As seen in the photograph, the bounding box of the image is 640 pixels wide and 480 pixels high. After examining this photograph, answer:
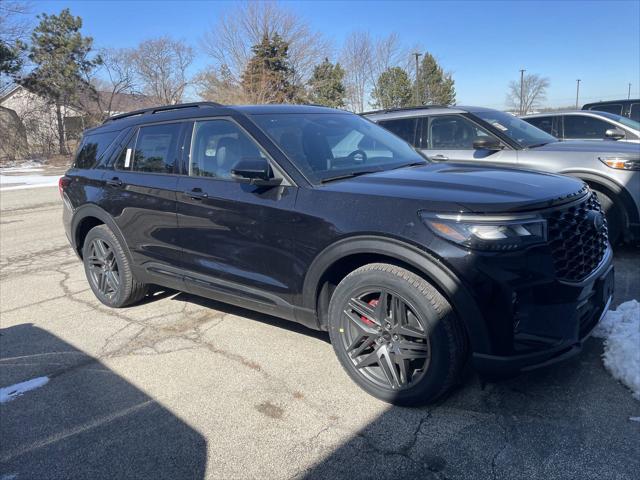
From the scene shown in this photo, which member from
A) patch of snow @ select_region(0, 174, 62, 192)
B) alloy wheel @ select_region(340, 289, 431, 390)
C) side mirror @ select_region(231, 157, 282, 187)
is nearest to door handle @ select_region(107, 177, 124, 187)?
side mirror @ select_region(231, 157, 282, 187)

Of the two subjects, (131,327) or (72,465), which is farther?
(131,327)

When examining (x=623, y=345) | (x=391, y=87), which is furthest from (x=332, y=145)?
(x=391, y=87)

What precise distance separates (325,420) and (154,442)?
96 centimetres

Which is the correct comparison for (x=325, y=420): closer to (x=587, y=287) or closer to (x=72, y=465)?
(x=72, y=465)

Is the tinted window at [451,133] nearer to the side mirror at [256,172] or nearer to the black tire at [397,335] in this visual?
the side mirror at [256,172]

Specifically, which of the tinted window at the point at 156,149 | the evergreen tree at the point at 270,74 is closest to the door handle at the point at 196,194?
the tinted window at the point at 156,149

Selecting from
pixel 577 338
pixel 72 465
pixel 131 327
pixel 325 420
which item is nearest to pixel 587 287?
pixel 577 338

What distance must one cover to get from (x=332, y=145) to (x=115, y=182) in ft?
6.96

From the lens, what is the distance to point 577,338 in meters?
2.64

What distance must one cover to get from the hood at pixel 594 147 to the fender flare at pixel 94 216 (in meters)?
A: 4.78

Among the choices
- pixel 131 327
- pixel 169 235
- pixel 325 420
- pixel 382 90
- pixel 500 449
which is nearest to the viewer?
pixel 500 449

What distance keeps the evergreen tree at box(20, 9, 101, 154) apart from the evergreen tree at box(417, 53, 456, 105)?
30528 mm

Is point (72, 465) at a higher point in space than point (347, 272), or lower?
lower

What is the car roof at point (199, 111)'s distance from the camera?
3.77m
